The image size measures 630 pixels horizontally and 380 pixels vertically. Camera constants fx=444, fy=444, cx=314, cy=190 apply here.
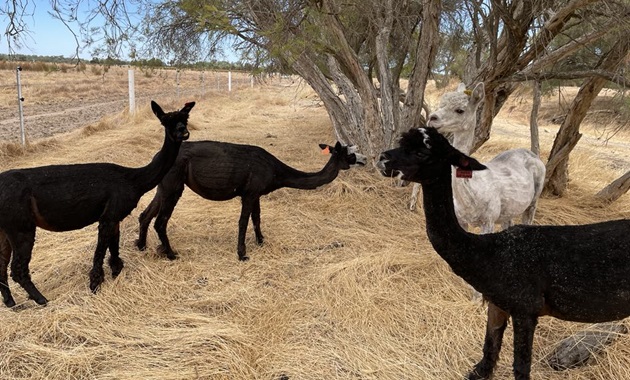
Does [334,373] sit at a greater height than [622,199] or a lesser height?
lesser

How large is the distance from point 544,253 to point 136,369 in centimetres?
304

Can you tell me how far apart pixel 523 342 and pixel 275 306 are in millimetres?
2348

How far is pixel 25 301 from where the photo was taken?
4375 millimetres

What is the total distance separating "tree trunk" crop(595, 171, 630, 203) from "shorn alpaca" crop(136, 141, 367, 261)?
5.41m

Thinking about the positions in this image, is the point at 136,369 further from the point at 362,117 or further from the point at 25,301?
the point at 362,117

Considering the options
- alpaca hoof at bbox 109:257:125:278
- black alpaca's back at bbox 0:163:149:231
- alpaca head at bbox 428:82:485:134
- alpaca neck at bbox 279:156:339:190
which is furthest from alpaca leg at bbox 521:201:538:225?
alpaca hoof at bbox 109:257:125:278

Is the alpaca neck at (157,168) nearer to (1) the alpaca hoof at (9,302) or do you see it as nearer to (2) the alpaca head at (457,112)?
(1) the alpaca hoof at (9,302)

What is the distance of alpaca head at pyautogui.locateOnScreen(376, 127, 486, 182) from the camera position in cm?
266

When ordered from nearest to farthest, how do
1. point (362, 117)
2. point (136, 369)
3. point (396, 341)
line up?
point (136, 369), point (396, 341), point (362, 117)

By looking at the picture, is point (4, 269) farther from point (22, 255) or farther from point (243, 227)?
point (243, 227)

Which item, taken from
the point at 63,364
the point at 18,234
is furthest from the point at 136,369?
the point at 18,234

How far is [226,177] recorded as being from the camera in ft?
18.0

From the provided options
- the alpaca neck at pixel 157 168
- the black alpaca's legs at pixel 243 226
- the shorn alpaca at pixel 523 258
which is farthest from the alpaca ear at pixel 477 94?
the alpaca neck at pixel 157 168

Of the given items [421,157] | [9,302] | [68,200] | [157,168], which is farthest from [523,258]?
[9,302]
